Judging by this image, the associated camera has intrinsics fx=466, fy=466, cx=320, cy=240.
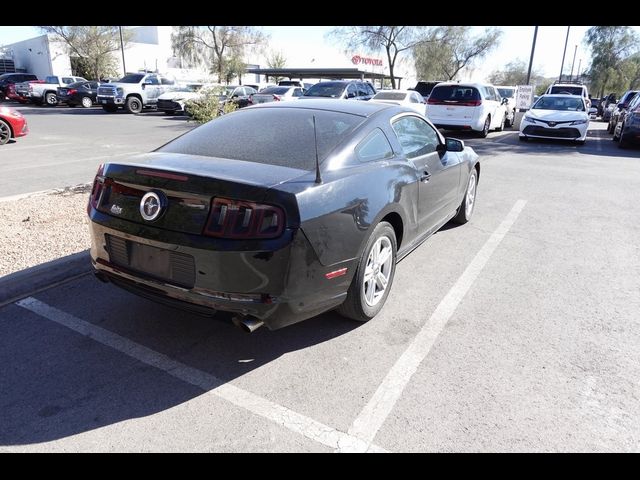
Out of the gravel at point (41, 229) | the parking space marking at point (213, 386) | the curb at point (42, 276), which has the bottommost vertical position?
the parking space marking at point (213, 386)

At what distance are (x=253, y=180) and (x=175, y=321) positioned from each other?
1404mm

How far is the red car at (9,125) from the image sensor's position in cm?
1162

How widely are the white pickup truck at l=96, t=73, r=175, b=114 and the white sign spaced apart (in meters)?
17.4

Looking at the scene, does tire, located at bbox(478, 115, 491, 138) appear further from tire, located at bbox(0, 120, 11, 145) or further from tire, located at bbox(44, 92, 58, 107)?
tire, located at bbox(44, 92, 58, 107)

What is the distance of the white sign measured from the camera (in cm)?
2084

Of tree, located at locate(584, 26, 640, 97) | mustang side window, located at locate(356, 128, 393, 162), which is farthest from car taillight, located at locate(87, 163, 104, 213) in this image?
tree, located at locate(584, 26, 640, 97)

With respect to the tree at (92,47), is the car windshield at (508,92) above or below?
below

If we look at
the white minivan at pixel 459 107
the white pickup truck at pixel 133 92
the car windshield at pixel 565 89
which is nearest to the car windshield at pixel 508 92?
the car windshield at pixel 565 89

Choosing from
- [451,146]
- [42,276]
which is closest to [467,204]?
[451,146]

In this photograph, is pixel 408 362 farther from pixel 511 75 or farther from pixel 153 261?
pixel 511 75

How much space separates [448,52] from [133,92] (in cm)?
3229

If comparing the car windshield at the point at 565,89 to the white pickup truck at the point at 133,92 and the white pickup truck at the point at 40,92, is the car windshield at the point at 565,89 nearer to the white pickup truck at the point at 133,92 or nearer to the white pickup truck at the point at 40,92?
the white pickup truck at the point at 133,92

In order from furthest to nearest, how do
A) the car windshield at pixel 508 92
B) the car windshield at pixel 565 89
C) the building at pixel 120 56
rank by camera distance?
the building at pixel 120 56 → the car windshield at pixel 508 92 → the car windshield at pixel 565 89

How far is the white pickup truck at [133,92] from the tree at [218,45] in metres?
14.4
